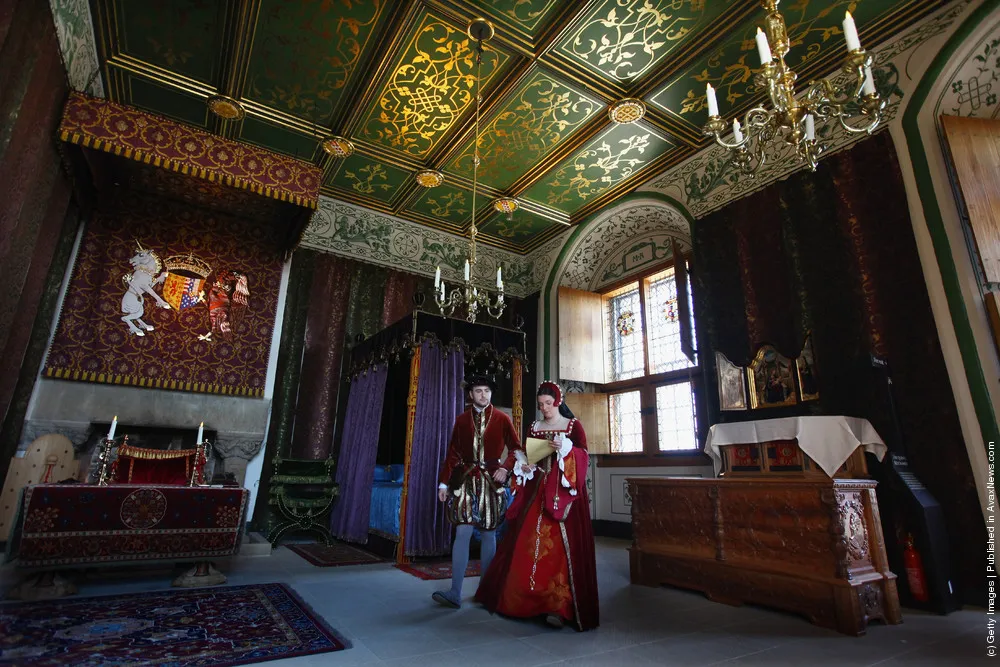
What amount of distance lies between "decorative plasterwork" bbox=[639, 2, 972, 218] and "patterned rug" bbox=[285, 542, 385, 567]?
5.66 meters

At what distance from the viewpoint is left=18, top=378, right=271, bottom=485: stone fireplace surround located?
16.6ft

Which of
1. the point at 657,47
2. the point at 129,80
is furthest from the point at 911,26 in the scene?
the point at 129,80

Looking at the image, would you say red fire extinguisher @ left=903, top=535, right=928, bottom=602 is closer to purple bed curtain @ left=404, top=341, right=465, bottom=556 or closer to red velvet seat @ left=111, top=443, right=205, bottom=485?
purple bed curtain @ left=404, top=341, right=465, bottom=556

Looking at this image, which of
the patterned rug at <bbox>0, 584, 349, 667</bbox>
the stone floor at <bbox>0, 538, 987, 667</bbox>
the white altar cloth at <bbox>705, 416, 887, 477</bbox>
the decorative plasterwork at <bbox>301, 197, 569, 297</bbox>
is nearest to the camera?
the patterned rug at <bbox>0, 584, 349, 667</bbox>

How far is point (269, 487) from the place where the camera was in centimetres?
622

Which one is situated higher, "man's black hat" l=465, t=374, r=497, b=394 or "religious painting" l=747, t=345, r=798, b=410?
"religious painting" l=747, t=345, r=798, b=410

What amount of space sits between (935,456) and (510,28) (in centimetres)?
511

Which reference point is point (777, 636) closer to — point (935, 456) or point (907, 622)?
point (907, 622)

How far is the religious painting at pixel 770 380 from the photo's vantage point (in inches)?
184

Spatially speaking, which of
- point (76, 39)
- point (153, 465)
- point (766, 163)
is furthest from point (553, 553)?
point (76, 39)

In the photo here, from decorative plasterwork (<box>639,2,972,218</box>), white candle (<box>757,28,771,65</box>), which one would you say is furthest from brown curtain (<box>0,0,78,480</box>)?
decorative plasterwork (<box>639,2,972,218</box>)

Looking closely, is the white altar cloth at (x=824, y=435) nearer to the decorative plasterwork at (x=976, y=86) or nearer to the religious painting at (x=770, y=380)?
the religious painting at (x=770, y=380)

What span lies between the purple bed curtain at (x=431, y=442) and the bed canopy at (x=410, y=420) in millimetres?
10

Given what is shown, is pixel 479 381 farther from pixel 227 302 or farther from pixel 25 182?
pixel 227 302
